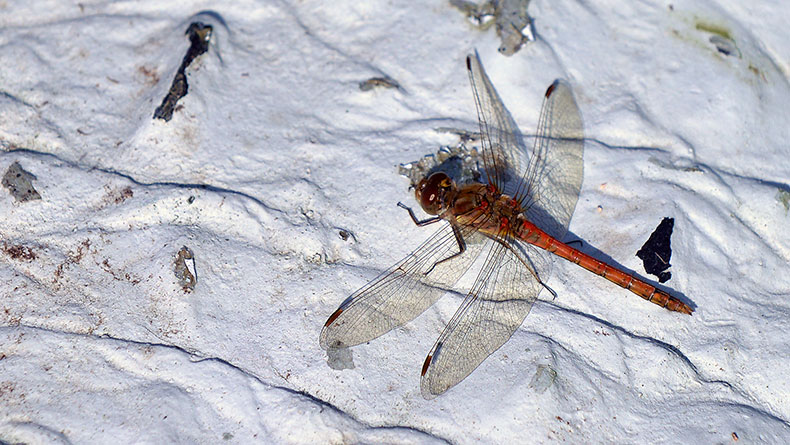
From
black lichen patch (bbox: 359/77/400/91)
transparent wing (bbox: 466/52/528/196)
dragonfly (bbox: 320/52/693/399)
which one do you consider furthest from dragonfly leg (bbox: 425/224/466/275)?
black lichen patch (bbox: 359/77/400/91)

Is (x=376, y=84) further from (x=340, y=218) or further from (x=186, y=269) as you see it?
(x=186, y=269)

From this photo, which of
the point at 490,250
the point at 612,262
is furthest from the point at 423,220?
the point at 612,262

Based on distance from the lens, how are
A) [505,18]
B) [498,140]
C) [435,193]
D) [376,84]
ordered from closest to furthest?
[435,193] → [498,140] → [376,84] → [505,18]

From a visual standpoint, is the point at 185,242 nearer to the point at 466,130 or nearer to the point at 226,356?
the point at 226,356

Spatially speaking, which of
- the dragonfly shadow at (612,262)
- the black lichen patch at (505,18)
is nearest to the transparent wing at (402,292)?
the dragonfly shadow at (612,262)

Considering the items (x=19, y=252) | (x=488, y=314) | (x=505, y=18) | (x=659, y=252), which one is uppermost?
(x=505, y=18)

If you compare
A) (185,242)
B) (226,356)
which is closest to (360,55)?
(185,242)

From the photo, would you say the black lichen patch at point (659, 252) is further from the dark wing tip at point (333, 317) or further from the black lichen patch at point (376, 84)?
the black lichen patch at point (376, 84)
